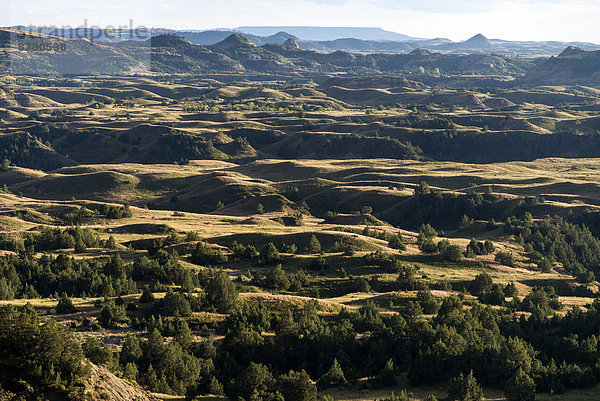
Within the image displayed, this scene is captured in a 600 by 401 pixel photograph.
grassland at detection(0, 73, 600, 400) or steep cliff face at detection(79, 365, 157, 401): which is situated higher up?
steep cliff face at detection(79, 365, 157, 401)

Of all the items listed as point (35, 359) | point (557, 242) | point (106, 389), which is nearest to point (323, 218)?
point (557, 242)

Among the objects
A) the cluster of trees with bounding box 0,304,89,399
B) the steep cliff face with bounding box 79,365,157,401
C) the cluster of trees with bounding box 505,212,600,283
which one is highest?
the cluster of trees with bounding box 0,304,89,399

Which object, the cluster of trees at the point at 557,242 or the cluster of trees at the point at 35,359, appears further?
the cluster of trees at the point at 557,242

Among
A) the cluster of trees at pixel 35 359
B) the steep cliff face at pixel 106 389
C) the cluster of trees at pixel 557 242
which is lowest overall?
the cluster of trees at pixel 557 242

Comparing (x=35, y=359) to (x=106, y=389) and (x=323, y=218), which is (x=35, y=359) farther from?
(x=323, y=218)

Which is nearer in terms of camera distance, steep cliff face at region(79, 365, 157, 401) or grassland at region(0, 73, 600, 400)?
steep cliff face at region(79, 365, 157, 401)

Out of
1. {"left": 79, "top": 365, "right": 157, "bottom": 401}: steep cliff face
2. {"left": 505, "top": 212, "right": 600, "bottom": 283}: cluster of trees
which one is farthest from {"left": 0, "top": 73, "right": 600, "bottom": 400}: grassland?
{"left": 79, "top": 365, "right": 157, "bottom": 401}: steep cliff face

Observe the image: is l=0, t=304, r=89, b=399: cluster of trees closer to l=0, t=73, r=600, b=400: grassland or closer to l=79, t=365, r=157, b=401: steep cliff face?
l=79, t=365, r=157, b=401: steep cliff face

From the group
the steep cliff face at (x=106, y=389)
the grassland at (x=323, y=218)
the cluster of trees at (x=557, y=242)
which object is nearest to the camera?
the steep cliff face at (x=106, y=389)

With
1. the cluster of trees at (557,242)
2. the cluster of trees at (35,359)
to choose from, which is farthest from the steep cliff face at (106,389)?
the cluster of trees at (557,242)

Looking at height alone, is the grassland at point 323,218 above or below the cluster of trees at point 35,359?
below

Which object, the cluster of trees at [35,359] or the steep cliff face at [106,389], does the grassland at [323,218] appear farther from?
the cluster of trees at [35,359]

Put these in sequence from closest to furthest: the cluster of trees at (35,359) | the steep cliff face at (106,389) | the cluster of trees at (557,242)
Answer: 1. the cluster of trees at (35,359)
2. the steep cliff face at (106,389)
3. the cluster of trees at (557,242)
